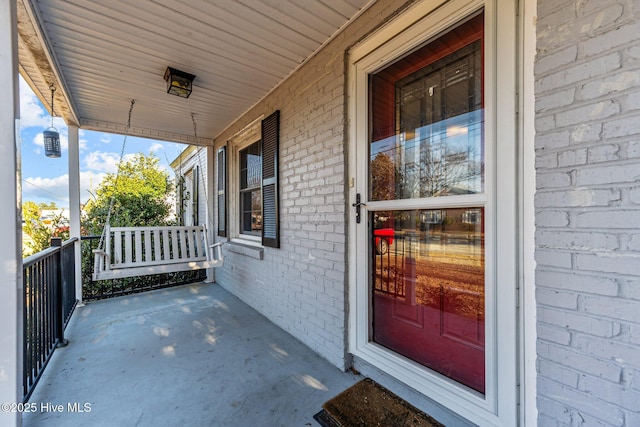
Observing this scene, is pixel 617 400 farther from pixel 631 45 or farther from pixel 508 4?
pixel 508 4

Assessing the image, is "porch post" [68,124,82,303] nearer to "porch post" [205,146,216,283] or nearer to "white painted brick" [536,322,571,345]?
"porch post" [205,146,216,283]

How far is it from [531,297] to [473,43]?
1311mm

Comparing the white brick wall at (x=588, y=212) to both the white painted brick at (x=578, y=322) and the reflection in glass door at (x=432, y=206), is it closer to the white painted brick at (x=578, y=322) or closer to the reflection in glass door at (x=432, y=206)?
the white painted brick at (x=578, y=322)

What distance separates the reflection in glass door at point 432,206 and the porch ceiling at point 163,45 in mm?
759

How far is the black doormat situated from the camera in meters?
1.54

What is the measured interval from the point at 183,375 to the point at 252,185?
100.0 inches

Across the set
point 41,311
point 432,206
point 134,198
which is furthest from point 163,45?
point 134,198

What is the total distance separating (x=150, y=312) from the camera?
3441 mm

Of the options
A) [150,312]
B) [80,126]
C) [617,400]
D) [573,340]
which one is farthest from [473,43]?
[80,126]

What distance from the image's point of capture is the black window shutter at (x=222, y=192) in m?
4.41

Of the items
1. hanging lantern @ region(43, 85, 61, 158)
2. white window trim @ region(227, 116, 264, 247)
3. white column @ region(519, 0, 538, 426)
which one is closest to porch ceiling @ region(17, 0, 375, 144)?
hanging lantern @ region(43, 85, 61, 158)

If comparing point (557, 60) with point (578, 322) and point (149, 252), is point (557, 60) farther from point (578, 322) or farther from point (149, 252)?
point (149, 252)

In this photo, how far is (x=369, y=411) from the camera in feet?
5.37

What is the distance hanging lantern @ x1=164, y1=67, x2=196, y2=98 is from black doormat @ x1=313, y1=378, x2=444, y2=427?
10.2ft
